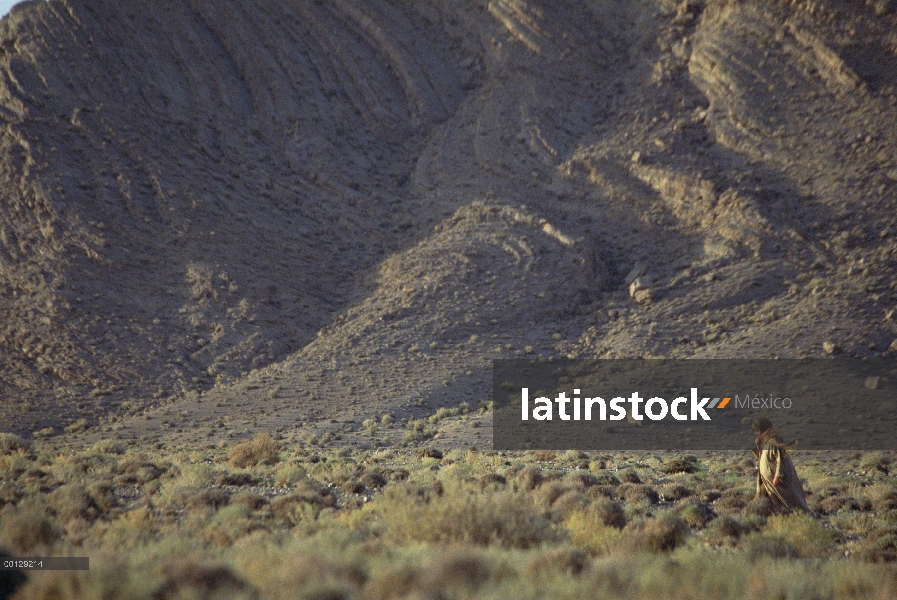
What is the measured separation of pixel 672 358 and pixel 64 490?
2321cm

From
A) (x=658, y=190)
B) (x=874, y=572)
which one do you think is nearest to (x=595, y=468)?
(x=874, y=572)

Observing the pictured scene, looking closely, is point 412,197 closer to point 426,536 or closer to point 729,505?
point 729,505

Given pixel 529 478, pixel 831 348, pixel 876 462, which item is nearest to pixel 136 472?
pixel 529 478

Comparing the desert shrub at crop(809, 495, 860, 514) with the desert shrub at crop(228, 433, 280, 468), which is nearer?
the desert shrub at crop(809, 495, 860, 514)

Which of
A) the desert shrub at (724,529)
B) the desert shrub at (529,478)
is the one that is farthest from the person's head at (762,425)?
the desert shrub at (529,478)

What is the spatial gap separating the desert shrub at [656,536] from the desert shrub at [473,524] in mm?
886

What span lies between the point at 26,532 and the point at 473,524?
462 cm

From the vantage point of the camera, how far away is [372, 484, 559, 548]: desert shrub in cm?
832

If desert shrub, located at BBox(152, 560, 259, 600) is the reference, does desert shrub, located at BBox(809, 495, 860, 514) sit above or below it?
below

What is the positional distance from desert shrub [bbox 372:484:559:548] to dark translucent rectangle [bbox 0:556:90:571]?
10.3 feet

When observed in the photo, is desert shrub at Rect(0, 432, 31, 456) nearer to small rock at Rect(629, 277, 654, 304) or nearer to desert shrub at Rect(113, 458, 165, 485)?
desert shrub at Rect(113, 458, 165, 485)

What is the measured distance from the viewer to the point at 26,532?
8117 millimetres

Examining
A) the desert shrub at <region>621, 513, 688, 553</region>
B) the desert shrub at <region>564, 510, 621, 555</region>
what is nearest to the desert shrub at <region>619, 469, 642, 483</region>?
the desert shrub at <region>564, 510, 621, 555</region>

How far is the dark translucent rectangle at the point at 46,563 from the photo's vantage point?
22.0 ft
